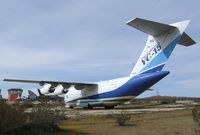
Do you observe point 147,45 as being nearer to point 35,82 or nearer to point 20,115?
point 35,82

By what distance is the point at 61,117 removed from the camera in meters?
15.0

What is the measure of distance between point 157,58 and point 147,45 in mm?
2336

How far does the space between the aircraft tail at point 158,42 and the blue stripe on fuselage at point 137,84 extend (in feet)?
2.48

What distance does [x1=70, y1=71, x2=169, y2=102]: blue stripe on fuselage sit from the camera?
109ft

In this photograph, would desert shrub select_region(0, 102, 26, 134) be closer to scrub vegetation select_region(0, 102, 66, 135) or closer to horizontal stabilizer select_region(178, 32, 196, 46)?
scrub vegetation select_region(0, 102, 66, 135)

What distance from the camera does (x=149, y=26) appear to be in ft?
100

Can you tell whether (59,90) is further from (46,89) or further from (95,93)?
(95,93)

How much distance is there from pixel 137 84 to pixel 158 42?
4.58m

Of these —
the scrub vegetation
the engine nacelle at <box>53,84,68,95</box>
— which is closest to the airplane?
the engine nacelle at <box>53,84,68,95</box>

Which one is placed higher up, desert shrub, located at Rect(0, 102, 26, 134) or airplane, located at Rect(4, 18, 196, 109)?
airplane, located at Rect(4, 18, 196, 109)

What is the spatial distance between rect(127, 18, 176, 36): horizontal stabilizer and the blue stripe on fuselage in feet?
12.5

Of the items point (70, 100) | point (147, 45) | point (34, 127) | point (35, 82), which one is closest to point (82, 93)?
point (70, 100)

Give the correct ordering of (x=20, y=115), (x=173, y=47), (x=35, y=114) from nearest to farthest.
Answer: (x=20, y=115) → (x=35, y=114) → (x=173, y=47)

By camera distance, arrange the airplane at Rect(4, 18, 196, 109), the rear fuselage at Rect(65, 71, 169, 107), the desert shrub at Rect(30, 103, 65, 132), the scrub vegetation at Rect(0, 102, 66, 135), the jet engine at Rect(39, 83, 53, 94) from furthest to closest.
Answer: the jet engine at Rect(39, 83, 53, 94), the rear fuselage at Rect(65, 71, 169, 107), the airplane at Rect(4, 18, 196, 109), the desert shrub at Rect(30, 103, 65, 132), the scrub vegetation at Rect(0, 102, 66, 135)
